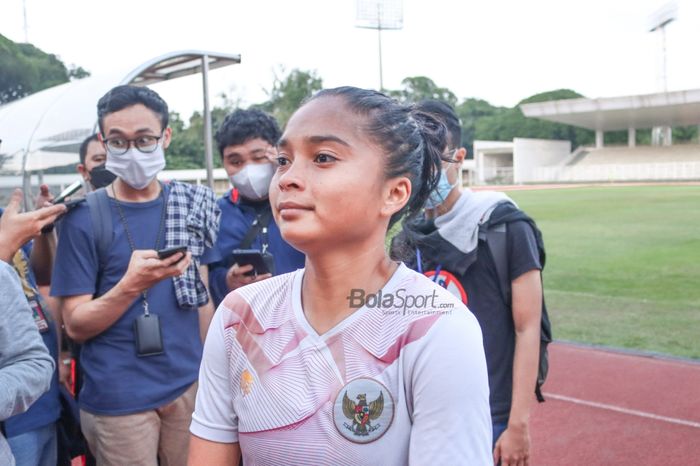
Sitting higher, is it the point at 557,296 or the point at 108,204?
the point at 108,204

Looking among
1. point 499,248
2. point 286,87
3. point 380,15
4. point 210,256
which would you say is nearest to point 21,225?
point 210,256

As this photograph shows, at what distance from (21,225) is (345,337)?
71.3 inches

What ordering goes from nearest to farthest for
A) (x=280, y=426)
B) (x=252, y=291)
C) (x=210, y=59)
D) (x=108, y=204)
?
(x=280, y=426) → (x=252, y=291) → (x=108, y=204) → (x=210, y=59)

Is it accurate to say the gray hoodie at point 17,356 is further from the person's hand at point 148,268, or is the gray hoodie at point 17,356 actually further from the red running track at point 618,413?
the red running track at point 618,413

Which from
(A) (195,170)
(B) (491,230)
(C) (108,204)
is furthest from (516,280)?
(A) (195,170)

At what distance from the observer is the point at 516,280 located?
246cm

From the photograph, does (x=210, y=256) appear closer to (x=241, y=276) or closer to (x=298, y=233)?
(x=241, y=276)

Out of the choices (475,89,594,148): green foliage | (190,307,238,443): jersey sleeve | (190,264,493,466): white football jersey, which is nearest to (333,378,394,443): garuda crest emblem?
(190,264,493,466): white football jersey

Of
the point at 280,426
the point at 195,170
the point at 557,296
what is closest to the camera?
the point at 280,426

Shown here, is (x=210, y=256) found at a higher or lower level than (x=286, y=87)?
lower

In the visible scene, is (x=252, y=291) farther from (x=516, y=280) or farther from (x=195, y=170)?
(x=195, y=170)

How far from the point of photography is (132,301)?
2.53m

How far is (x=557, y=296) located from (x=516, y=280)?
9377 mm

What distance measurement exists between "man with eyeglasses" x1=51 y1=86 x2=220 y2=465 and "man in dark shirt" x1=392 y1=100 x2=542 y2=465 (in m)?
0.99
